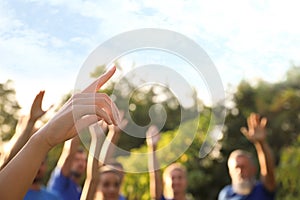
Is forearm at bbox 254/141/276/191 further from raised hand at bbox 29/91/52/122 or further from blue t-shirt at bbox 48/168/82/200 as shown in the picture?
raised hand at bbox 29/91/52/122

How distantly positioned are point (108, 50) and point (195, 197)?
12.9 meters

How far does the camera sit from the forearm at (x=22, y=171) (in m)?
0.96

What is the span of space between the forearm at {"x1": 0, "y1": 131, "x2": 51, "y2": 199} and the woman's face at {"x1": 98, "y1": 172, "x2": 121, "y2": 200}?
232cm

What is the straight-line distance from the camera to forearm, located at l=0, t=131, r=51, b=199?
959mm

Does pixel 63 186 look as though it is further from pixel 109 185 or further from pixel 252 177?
pixel 252 177

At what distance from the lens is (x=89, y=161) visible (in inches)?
98.3

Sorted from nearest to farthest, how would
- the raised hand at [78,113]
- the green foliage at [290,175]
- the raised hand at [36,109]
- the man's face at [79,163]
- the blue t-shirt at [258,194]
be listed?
the raised hand at [78,113]
the raised hand at [36,109]
the blue t-shirt at [258,194]
the man's face at [79,163]
the green foliage at [290,175]

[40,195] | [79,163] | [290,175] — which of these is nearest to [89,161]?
[40,195]

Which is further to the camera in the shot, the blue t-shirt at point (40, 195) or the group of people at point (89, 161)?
the blue t-shirt at point (40, 195)

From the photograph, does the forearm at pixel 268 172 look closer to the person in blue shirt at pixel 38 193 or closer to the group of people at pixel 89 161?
the group of people at pixel 89 161

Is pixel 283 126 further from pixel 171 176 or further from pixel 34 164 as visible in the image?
pixel 34 164

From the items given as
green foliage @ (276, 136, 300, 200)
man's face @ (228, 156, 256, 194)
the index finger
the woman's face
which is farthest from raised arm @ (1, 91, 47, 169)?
green foliage @ (276, 136, 300, 200)

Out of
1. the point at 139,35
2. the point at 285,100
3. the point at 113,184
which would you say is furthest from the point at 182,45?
the point at 285,100

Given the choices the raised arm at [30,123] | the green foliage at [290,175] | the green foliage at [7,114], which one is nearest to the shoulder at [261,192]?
the raised arm at [30,123]
